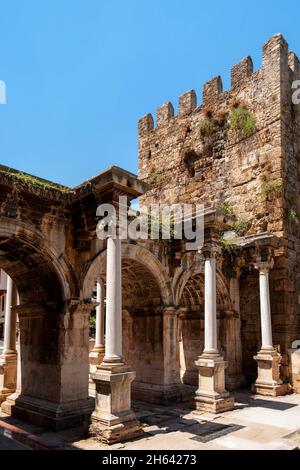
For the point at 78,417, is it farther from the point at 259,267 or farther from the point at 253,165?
the point at 253,165

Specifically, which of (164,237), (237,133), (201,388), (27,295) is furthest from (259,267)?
(27,295)

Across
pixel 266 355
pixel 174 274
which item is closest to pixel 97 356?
pixel 174 274

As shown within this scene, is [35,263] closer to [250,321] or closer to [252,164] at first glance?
[250,321]

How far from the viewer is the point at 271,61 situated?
15555mm

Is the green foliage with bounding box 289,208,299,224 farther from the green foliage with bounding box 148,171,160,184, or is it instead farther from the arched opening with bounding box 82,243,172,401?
the green foliage with bounding box 148,171,160,184

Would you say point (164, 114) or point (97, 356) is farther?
point (164, 114)

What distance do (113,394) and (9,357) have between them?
516 cm

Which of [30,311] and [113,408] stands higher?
[30,311]

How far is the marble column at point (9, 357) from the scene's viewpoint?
11.1m

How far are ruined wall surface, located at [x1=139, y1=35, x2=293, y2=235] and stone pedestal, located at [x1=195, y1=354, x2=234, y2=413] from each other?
227 inches

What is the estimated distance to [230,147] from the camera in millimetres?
16750

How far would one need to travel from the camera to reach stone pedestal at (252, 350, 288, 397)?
12.3 metres

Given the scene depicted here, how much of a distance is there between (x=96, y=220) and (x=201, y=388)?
5.19 metres

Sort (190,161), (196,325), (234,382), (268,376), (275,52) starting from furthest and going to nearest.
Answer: (190,161), (275,52), (196,325), (234,382), (268,376)
